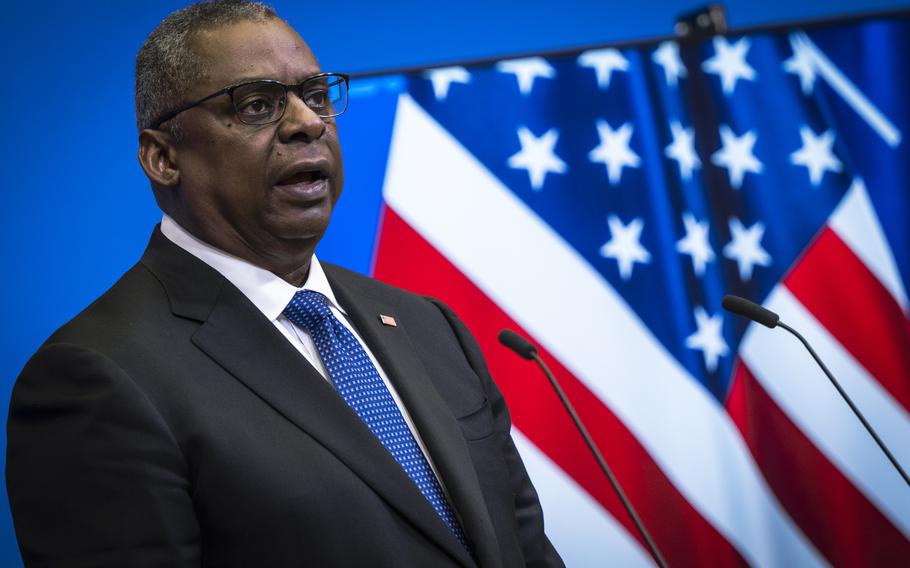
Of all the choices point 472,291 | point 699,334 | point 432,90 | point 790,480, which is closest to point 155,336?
point 472,291

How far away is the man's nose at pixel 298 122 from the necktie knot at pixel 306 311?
0.75ft

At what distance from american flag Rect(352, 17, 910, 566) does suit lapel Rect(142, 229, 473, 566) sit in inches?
44.3

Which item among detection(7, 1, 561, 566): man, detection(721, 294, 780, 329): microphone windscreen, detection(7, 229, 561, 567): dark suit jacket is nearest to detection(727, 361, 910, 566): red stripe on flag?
detection(721, 294, 780, 329): microphone windscreen

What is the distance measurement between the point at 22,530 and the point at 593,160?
171cm

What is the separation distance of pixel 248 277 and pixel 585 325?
123cm

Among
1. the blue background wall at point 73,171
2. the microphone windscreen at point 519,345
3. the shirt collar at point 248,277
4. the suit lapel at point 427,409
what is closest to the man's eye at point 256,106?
the shirt collar at point 248,277

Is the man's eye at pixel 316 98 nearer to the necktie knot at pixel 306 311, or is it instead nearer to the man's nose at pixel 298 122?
the man's nose at pixel 298 122

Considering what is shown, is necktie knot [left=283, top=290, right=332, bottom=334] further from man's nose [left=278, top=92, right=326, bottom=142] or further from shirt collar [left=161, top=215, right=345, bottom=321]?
man's nose [left=278, top=92, right=326, bottom=142]

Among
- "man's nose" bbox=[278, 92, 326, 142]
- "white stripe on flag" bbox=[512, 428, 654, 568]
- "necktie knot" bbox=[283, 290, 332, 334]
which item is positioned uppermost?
"man's nose" bbox=[278, 92, 326, 142]

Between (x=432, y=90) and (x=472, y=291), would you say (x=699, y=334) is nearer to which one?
(x=472, y=291)

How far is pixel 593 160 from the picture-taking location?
8.11 feet

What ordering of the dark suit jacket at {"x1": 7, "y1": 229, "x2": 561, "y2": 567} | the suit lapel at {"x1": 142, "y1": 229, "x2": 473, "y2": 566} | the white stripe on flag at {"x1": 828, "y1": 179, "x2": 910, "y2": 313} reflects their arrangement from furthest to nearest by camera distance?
the white stripe on flag at {"x1": 828, "y1": 179, "x2": 910, "y2": 313} < the suit lapel at {"x1": 142, "y1": 229, "x2": 473, "y2": 566} < the dark suit jacket at {"x1": 7, "y1": 229, "x2": 561, "y2": 567}

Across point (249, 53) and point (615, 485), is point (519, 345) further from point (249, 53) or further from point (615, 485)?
point (249, 53)

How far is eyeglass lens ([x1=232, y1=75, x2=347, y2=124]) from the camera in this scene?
1.35 m
